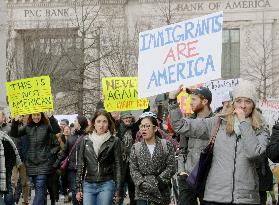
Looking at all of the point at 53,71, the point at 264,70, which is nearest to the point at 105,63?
the point at 53,71

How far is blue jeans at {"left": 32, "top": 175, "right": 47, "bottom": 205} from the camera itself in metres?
13.4

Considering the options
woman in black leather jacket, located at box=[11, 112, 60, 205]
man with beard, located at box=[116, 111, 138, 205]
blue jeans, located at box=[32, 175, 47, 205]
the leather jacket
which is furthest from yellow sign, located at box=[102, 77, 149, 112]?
the leather jacket

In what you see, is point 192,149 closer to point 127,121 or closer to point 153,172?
point 153,172

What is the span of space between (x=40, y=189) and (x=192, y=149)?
4486 millimetres

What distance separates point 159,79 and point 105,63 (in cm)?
3497

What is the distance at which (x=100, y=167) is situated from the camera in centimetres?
1040

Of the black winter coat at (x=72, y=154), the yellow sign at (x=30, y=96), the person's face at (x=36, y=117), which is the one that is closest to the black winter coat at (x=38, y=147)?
the person's face at (x=36, y=117)

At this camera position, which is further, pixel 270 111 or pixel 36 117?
pixel 270 111

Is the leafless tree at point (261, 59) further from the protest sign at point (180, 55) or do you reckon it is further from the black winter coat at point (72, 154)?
the protest sign at point (180, 55)

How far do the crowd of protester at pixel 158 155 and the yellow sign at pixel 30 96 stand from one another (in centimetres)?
32

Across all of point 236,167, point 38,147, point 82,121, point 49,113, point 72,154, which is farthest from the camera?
point 72,154

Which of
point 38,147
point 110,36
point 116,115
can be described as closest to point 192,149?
point 38,147

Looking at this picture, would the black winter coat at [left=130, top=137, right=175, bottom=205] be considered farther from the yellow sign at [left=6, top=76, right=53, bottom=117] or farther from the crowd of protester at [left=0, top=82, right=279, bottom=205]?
the yellow sign at [left=6, top=76, right=53, bottom=117]

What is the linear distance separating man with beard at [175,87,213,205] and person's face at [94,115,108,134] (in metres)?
1.14
